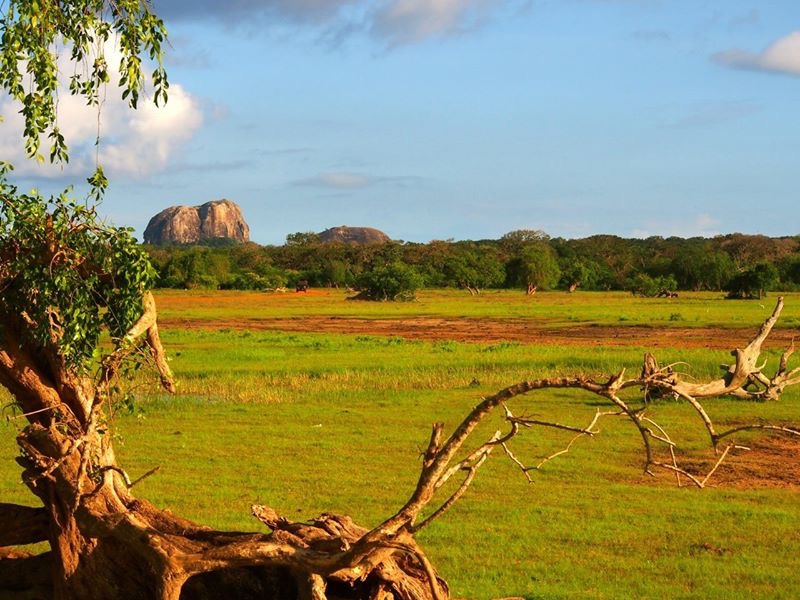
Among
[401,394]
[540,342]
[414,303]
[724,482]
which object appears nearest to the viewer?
[724,482]

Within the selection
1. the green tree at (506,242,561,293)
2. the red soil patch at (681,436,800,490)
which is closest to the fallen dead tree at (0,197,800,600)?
the red soil patch at (681,436,800,490)

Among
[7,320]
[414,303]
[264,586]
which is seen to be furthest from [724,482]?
[414,303]

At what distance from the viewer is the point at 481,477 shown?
1423 centimetres

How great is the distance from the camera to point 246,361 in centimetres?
3122

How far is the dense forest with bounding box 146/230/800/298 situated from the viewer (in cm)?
7988

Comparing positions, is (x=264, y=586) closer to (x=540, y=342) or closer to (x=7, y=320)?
(x=7, y=320)

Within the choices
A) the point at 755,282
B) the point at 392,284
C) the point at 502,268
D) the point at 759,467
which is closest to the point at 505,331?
the point at 392,284

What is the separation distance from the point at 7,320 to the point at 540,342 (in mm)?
32971

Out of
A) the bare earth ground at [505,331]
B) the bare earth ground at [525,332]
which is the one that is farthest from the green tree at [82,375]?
the bare earth ground at [505,331]

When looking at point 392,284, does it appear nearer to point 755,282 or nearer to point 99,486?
point 755,282

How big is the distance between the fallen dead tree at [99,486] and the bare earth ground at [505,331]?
97.7 feet

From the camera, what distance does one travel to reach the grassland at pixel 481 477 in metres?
9.84

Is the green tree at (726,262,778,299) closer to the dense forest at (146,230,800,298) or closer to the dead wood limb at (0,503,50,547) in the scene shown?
the dense forest at (146,230,800,298)

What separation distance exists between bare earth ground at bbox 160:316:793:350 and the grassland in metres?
8.78
